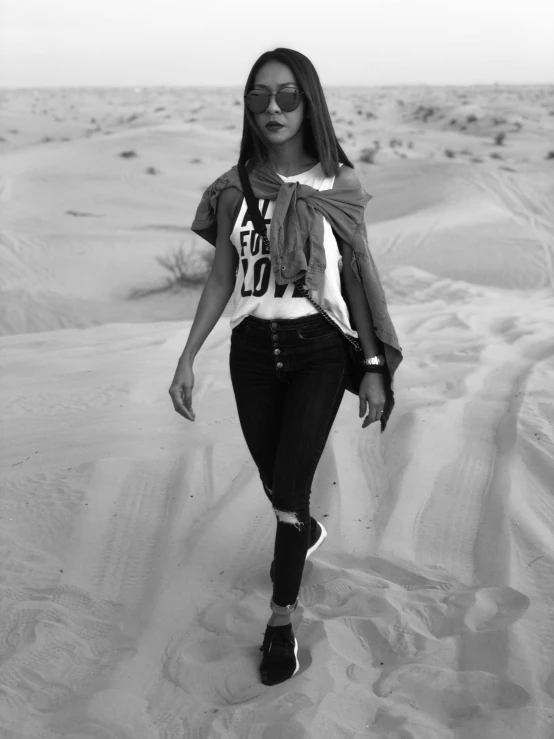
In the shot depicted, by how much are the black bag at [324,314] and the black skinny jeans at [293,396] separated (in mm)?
34

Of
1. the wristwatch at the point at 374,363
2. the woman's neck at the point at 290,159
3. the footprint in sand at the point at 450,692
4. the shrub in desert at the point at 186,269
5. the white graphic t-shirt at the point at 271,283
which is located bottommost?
the shrub in desert at the point at 186,269

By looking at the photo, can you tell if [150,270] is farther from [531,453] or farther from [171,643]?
[171,643]

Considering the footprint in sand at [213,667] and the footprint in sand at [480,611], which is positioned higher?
the footprint in sand at [480,611]

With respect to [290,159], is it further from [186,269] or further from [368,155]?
[368,155]

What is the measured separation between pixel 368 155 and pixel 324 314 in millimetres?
15652

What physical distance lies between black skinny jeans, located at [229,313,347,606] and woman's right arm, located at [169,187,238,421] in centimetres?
21

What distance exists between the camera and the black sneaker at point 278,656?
253cm

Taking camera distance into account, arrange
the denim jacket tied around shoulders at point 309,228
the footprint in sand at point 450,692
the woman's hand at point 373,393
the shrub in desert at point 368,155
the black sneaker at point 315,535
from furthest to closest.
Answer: the shrub in desert at point 368,155
the black sneaker at point 315,535
the woman's hand at point 373,393
the denim jacket tied around shoulders at point 309,228
the footprint in sand at point 450,692

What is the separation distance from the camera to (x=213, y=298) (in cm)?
285

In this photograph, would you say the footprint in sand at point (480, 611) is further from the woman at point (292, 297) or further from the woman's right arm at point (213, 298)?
the woman's right arm at point (213, 298)

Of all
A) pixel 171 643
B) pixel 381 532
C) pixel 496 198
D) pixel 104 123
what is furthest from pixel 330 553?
pixel 104 123

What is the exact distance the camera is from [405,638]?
2.71 m

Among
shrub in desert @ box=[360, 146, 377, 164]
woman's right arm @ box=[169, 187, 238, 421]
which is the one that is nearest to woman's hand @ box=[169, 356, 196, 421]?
woman's right arm @ box=[169, 187, 238, 421]

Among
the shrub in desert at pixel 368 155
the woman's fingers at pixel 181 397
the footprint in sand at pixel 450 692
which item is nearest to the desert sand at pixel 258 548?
the footprint in sand at pixel 450 692
